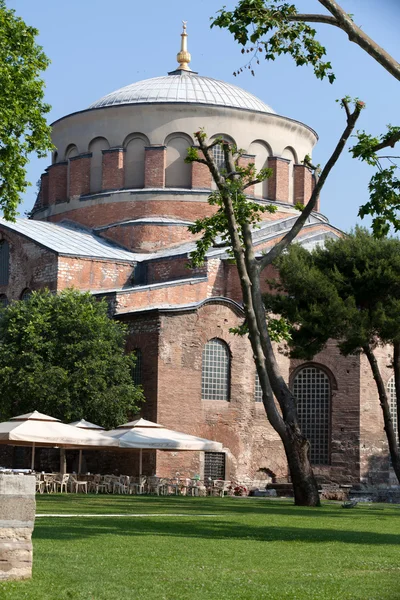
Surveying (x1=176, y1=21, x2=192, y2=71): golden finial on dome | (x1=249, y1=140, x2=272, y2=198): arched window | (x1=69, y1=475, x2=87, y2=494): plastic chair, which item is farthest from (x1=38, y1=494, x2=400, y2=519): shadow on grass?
(x1=176, y1=21, x2=192, y2=71): golden finial on dome

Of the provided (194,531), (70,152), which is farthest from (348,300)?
(70,152)

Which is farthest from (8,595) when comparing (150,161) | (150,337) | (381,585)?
(150,161)

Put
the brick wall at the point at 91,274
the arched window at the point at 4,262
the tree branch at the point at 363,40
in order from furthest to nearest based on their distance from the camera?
the arched window at the point at 4,262, the brick wall at the point at 91,274, the tree branch at the point at 363,40

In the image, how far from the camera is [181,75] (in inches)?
1827

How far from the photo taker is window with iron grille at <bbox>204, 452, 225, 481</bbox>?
33062mm

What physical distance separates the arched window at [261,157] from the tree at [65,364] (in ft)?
38.0

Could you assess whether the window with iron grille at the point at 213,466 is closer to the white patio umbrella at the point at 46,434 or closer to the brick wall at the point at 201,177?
the white patio umbrella at the point at 46,434

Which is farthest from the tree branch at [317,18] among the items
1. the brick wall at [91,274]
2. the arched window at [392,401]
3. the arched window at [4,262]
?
the arched window at [4,262]

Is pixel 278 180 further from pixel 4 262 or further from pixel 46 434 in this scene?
pixel 46 434

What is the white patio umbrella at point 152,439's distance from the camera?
27.2 metres

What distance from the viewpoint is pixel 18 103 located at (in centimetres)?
2014

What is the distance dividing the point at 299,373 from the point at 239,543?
23458mm

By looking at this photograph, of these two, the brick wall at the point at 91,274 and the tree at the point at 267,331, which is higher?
the brick wall at the point at 91,274

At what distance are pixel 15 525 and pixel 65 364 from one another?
71.4 feet
